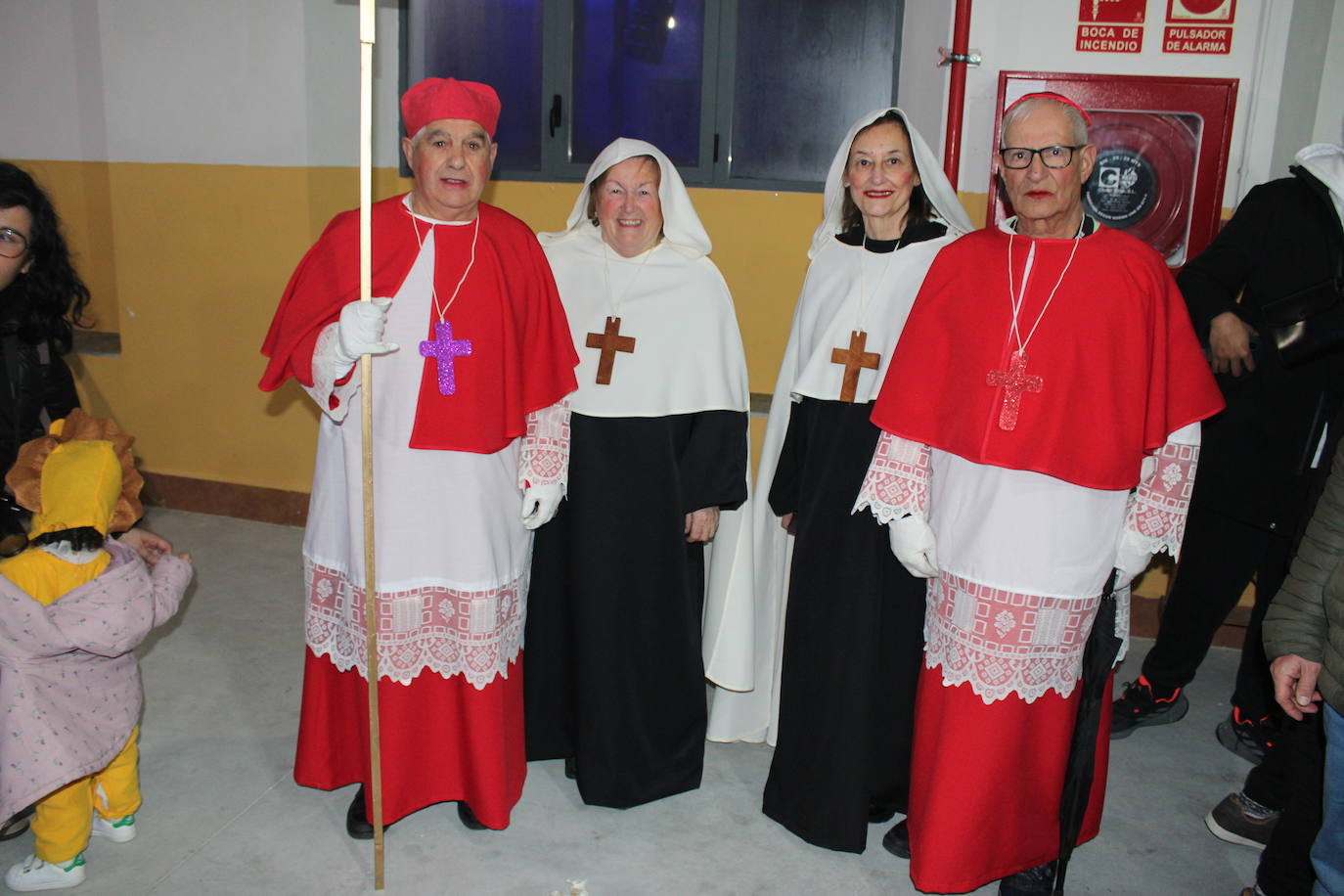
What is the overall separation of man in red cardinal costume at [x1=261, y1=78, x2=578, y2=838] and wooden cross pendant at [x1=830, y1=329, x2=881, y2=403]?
27.9 inches

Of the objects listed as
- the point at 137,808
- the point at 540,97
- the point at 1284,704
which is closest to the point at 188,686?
the point at 137,808

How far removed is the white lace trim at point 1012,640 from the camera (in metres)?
2.46

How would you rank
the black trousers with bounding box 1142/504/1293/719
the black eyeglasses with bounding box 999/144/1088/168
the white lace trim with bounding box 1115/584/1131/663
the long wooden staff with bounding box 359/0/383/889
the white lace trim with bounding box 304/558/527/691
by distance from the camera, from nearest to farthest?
the long wooden staff with bounding box 359/0/383/889
the black eyeglasses with bounding box 999/144/1088/168
the white lace trim with bounding box 1115/584/1131/663
the white lace trim with bounding box 304/558/527/691
the black trousers with bounding box 1142/504/1293/719

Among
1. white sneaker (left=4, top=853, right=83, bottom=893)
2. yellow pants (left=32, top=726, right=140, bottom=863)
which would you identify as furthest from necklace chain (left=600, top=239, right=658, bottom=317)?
white sneaker (left=4, top=853, right=83, bottom=893)

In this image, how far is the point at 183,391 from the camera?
5.66 metres

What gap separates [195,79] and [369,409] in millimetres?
3787

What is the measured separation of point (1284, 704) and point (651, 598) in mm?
1567

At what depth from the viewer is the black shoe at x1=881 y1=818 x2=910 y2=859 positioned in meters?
2.90

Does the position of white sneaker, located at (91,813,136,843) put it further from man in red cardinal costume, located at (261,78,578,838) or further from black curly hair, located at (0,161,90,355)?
black curly hair, located at (0,161,90,355)

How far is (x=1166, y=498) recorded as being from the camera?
2.46 metres

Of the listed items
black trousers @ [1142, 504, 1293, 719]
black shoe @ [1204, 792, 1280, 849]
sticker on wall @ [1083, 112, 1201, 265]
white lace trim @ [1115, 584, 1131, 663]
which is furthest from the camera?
sticker on wall @ [1083, 112, 1201, 265]

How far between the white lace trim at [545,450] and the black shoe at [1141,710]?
6.97 feet

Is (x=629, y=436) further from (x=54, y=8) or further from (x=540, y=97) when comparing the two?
(x=54, y=8)

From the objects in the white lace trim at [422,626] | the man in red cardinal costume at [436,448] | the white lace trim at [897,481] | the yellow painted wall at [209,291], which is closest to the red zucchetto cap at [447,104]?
the man in red cardinal costume at [436,448]
